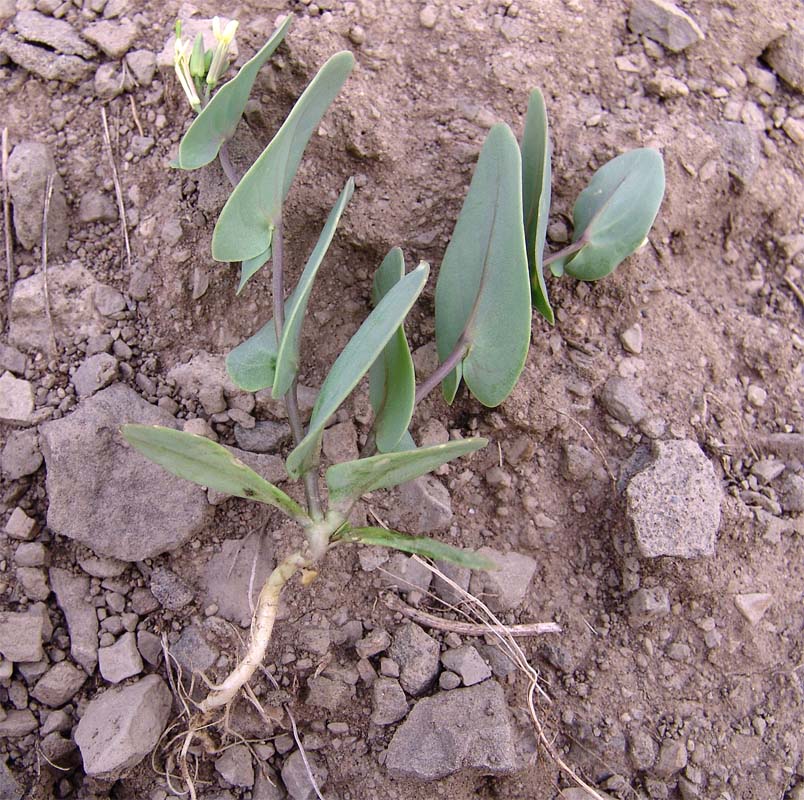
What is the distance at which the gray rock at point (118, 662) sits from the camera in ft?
5.51

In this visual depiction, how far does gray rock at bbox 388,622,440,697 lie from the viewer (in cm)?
170

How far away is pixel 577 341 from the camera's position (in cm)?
188

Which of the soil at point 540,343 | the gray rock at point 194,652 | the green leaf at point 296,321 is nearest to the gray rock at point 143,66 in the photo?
the soil at point 540,343

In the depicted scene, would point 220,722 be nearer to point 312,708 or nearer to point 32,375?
point 312,708

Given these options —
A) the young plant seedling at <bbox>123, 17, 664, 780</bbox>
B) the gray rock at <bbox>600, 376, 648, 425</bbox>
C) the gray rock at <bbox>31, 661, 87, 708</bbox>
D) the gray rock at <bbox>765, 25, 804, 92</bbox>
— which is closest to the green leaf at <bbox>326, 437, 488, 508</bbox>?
the young plant seedling at <bbox>123, 17, 664, 780</bbox>

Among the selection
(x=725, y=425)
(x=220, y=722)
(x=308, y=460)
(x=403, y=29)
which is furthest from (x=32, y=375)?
(x=725, y=425)

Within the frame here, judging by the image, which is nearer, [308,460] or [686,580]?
[308,460]

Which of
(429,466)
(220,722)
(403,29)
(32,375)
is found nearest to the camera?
(429,466)

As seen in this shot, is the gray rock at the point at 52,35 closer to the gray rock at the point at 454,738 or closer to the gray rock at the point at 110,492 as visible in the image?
the gray rock at the point at 110,492

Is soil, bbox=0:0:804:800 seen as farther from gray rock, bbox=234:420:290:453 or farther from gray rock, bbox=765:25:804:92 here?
gray rock, bbox=765:25:804:92

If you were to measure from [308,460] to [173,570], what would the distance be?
434 millimetres

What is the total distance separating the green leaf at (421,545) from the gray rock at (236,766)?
1.65 ft

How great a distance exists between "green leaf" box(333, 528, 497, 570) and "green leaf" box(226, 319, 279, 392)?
33cm

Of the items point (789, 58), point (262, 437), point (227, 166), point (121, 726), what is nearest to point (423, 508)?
point (262, 437)
